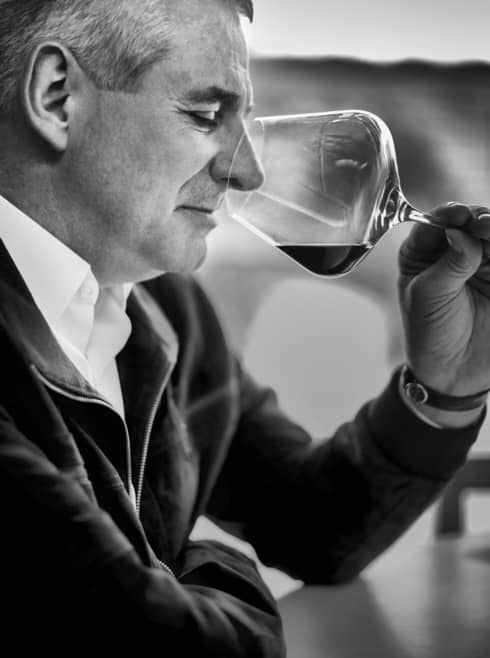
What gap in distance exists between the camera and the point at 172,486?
1020mm

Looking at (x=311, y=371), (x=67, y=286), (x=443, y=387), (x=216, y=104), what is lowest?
(x=311, y=371)

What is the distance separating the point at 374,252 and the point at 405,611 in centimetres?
77

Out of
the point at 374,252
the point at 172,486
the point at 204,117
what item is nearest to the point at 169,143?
the point at 204,117

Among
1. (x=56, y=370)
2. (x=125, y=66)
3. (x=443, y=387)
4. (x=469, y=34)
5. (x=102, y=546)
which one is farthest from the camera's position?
(x=469, y=34)

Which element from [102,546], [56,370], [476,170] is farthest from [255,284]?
[102,546]

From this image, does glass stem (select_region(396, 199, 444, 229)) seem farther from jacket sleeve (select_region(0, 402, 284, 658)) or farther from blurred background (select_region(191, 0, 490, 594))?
blurred background (select_region(191, 0, 490, 594))

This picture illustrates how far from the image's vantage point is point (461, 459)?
107 centimetres

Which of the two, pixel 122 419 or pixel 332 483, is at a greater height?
pixel 122 419

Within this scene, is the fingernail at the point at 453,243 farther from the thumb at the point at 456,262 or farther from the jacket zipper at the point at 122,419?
the jacket zipper at the point at 122,419

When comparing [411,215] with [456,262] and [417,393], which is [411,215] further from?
[417,393]

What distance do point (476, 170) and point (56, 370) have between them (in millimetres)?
1002

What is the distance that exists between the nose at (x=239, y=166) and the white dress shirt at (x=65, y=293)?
0.56ft

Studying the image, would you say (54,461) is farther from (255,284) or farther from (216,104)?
(255,284)

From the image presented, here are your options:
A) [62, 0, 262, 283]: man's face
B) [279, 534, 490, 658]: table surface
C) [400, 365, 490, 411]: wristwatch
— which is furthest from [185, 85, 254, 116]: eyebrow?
[279, 534, 490, 658]: table surface
